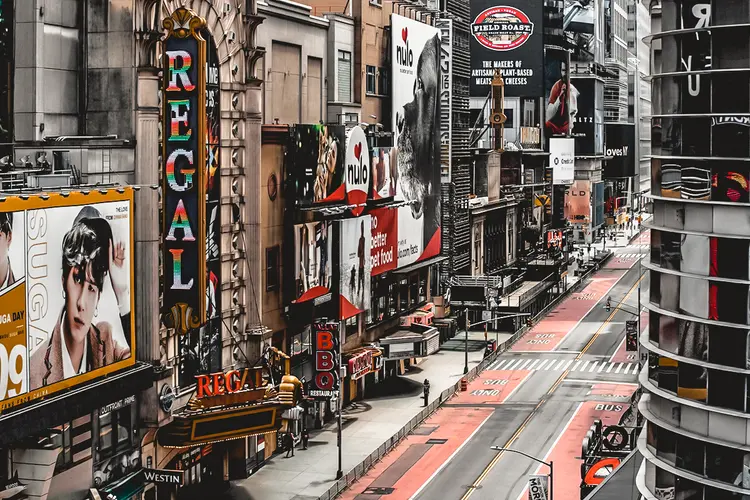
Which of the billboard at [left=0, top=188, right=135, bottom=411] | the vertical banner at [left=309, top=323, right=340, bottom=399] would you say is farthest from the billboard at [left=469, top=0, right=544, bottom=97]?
the billboard at [left=0, top=188, right=135, bottom=411]

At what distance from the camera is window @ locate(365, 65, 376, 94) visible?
9656 cm

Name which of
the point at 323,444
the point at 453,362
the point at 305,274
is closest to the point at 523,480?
the point at 323,444

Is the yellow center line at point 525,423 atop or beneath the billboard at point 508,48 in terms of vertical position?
beneath

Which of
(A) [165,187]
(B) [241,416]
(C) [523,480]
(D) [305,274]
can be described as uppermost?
(A) [165,187]

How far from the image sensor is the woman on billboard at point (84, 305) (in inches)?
2053

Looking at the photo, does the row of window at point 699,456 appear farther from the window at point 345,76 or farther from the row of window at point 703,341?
the window at point 345,76

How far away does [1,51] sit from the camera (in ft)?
182

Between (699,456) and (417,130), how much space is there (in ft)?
214

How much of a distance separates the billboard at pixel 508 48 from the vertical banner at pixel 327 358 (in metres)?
74.7

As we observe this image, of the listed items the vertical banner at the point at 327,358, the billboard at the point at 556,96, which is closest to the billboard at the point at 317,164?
the vertical banner at the point at 327,358

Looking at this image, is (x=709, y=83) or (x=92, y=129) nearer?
(x=709, y=83)

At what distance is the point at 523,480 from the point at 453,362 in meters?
36.6

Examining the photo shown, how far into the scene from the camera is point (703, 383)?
42.6m

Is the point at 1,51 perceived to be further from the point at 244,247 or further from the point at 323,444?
the point at 323,444
